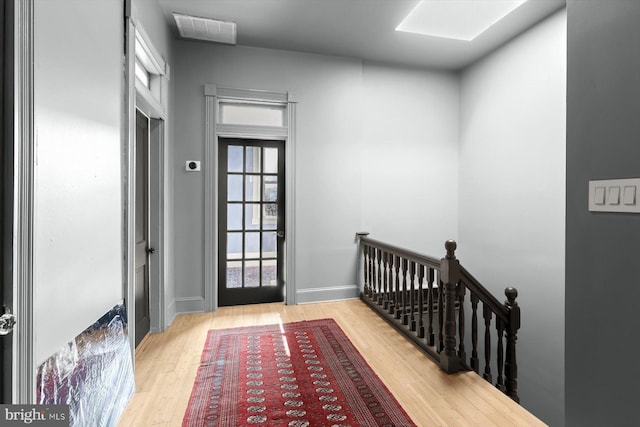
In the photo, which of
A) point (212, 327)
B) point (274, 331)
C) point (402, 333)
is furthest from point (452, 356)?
point (212, 327)

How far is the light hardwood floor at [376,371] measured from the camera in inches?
76.6

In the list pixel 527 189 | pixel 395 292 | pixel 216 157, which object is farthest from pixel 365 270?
pixel 216 157

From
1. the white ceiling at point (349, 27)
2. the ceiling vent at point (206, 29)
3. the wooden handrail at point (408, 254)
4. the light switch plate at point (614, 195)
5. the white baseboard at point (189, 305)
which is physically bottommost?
the white baseboard at point (189, 305)

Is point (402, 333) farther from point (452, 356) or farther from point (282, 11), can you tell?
point (282, 11)

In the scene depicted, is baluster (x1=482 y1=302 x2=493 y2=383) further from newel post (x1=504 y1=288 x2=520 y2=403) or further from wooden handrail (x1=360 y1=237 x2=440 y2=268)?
wooden handrail (x1=360 y1=237 x2=440 y2=268)

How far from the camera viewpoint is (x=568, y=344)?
1.47 metres

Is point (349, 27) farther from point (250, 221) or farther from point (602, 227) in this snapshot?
point (602, 227)

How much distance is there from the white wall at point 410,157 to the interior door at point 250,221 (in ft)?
4.03

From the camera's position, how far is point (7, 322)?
1.10 meters

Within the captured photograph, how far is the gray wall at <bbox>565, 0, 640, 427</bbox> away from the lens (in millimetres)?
1220

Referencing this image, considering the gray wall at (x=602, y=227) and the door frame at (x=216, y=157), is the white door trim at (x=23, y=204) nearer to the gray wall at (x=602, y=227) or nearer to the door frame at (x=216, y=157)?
the gray wall at (x=602, y=227)

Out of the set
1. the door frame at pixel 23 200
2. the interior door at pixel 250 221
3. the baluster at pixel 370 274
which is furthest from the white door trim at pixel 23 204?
the baluster at pixel 370 274

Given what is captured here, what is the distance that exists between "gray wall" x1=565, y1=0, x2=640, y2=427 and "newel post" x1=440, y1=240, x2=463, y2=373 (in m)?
0.99

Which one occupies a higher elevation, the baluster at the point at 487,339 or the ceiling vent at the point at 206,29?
the ceiling vent at the point at 206,29
